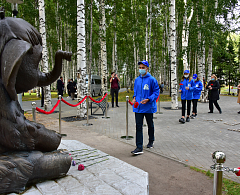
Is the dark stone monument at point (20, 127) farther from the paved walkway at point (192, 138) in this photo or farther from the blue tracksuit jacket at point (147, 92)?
the paved walkway at point (192, 138)

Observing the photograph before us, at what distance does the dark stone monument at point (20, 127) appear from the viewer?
2.38 metres

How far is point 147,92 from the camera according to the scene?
4801 mm

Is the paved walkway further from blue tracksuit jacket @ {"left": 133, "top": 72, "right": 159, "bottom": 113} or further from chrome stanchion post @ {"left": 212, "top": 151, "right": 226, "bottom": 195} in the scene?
chrome stanchion post @ {"left": 212, "top": 151, "right": 226, "bottom": 195}

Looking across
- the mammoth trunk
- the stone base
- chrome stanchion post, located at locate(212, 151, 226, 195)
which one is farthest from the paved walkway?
the mammoth trunk

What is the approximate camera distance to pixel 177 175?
12.0ft

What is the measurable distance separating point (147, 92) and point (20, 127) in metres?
3.00

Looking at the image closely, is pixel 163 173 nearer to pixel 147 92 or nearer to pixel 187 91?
pixel 147 92

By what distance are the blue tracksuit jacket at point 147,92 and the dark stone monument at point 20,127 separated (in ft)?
7.60

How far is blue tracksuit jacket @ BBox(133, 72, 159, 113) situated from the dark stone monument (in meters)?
2.32

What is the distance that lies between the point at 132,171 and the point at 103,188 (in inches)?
29.5

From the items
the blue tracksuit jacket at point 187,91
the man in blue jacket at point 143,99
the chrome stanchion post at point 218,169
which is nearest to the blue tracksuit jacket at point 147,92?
the man in blue jacket at point 143,99

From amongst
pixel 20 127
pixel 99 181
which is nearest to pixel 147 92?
pixel 99 181

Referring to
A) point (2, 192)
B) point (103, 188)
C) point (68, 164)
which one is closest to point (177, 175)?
point (103, 188)

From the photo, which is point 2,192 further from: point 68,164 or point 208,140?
point 208,140
